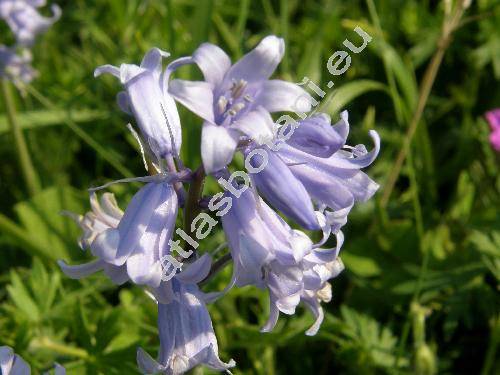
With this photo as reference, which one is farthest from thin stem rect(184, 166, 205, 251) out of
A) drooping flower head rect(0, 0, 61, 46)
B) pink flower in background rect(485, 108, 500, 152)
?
drooping flower head rect(0, 0, 61, 46)

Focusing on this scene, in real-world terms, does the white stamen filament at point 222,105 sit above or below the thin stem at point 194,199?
above

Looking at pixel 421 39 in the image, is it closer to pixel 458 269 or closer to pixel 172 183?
pixel 458 269

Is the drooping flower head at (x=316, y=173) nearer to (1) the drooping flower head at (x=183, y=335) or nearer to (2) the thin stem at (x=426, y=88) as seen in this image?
(1) the drooping flower head at (x=183, y=335)

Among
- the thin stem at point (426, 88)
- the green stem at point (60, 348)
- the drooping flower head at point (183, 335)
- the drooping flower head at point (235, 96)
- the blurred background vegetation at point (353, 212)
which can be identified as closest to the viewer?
the drooping flower head at point (235, 96)

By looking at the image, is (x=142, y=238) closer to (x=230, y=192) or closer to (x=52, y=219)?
(x=230, y=192)

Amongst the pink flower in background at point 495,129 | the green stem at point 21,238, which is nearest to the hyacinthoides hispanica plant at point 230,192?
the green stem at point 21,238
